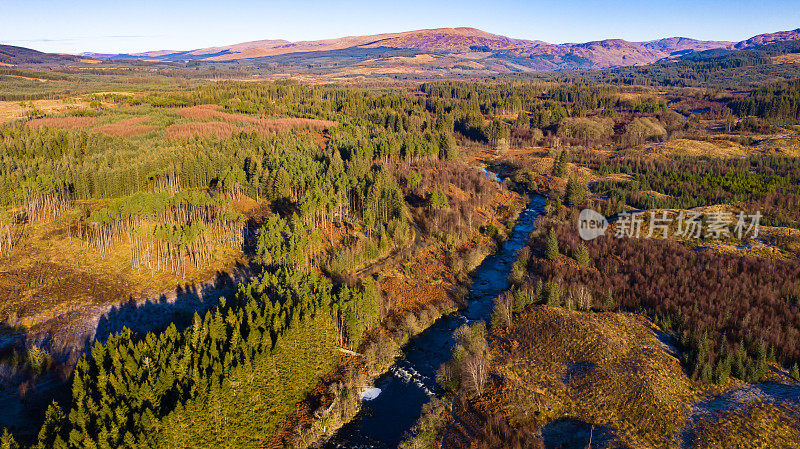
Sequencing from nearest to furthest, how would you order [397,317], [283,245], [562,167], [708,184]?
[397,317]
[283,245]
[708,184]
[562,167]

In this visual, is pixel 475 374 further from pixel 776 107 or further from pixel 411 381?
pixel 776 107

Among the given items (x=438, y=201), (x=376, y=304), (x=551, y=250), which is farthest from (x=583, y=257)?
(x=376, y=304)

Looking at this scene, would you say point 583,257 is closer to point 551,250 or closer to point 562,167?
point 551,250

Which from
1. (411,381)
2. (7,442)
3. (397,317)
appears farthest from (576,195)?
(7,442)

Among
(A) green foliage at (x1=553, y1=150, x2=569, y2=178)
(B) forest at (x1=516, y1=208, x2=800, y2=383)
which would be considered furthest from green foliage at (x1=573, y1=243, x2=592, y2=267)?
(A) green foliage at (x1=553, y1=150, x2=569, y2=178)

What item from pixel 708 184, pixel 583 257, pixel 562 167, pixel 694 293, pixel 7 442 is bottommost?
pixel 694 293

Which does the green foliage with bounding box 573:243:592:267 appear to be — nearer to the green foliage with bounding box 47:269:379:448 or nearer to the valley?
the valley

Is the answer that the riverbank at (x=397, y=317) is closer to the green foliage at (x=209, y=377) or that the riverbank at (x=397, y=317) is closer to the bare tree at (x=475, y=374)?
the green foliage at (x=209, y=377)

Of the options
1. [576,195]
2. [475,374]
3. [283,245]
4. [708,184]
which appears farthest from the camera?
[708,184]

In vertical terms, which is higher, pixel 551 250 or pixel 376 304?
pixel 551 250

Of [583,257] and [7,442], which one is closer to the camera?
[7,442]
